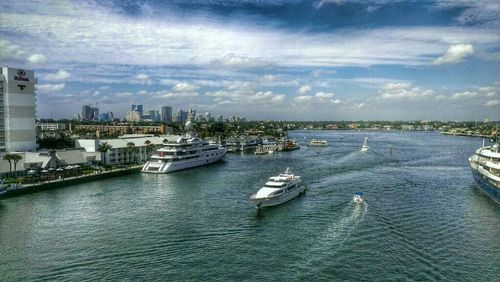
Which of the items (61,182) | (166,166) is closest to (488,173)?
(166,166)

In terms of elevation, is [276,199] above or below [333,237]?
above

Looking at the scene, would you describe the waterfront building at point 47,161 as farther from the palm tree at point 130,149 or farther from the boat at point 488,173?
the boat at point 488,173

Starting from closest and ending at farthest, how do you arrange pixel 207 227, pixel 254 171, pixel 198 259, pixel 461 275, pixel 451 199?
pixel 461 275 → pixel 198 259 → pixel 207 227 → pixel 451 199 → pixel 254 171

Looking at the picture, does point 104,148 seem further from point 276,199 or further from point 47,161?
point 276,199

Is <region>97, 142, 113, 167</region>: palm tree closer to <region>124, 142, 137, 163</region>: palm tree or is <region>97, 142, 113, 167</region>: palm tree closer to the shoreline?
<region>124, 142, 137, 163</region>: palm tree

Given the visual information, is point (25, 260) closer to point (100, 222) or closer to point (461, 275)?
point (100, 222)

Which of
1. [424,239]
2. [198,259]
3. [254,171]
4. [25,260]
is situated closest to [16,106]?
[254,171]
